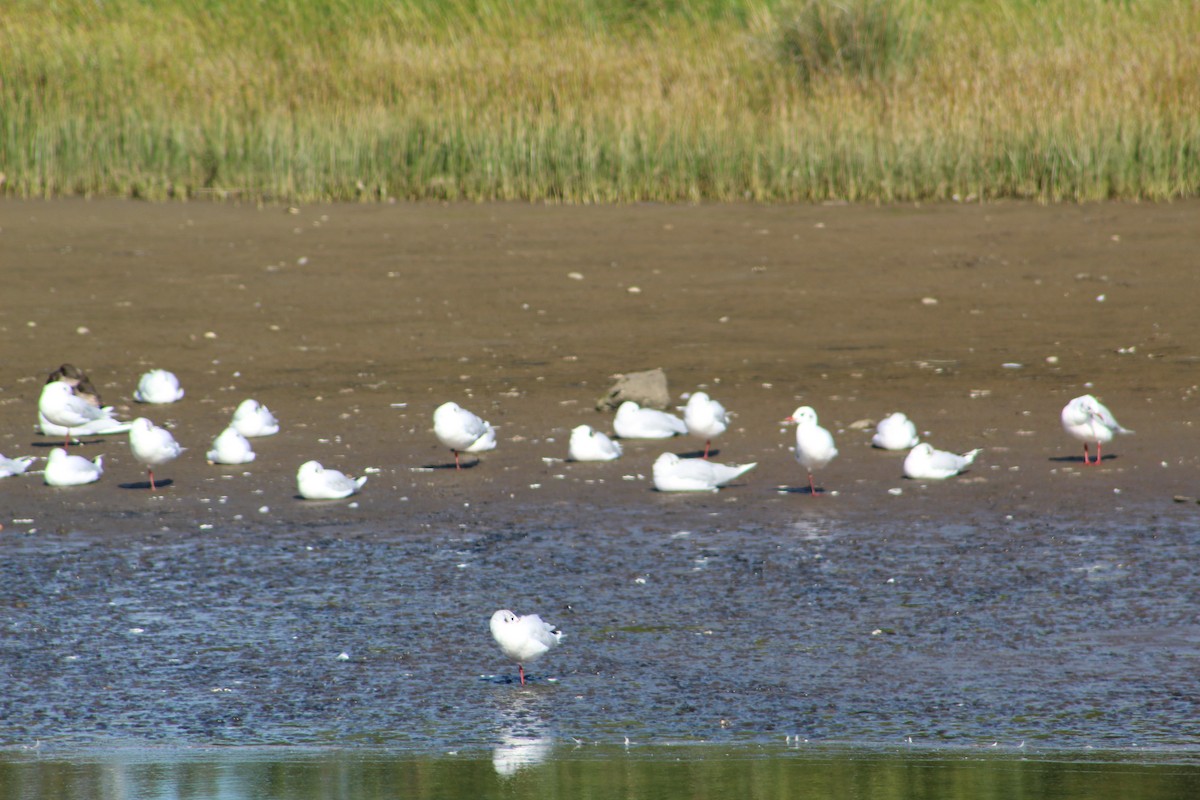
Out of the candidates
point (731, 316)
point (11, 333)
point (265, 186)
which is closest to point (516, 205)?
point (265, 186)

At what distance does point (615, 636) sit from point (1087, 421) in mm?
4174

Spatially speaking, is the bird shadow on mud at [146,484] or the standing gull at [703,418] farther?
the standing gull at [703,418]

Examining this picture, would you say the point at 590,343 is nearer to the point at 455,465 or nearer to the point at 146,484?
the point at 455,465

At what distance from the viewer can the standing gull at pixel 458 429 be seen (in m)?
10.4

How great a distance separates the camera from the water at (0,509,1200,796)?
6.27 metres

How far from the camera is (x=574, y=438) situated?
1066 centimetres

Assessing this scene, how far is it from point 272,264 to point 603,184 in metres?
4.19

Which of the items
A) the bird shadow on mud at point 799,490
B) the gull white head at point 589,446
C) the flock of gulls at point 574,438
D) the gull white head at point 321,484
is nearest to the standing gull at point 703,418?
the flock of gulls at point 574,438

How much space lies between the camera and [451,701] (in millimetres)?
6617

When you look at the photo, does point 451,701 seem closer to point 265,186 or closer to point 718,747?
point 718,747

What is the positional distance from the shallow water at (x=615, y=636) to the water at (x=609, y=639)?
0.05 feet

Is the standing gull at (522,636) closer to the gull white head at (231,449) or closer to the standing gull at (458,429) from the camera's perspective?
the standing gull at (458,429)

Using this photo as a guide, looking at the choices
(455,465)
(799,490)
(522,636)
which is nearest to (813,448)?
(799,490)

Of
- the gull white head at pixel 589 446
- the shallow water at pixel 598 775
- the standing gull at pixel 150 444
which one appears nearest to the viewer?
the shallow water at pixel 598 775
